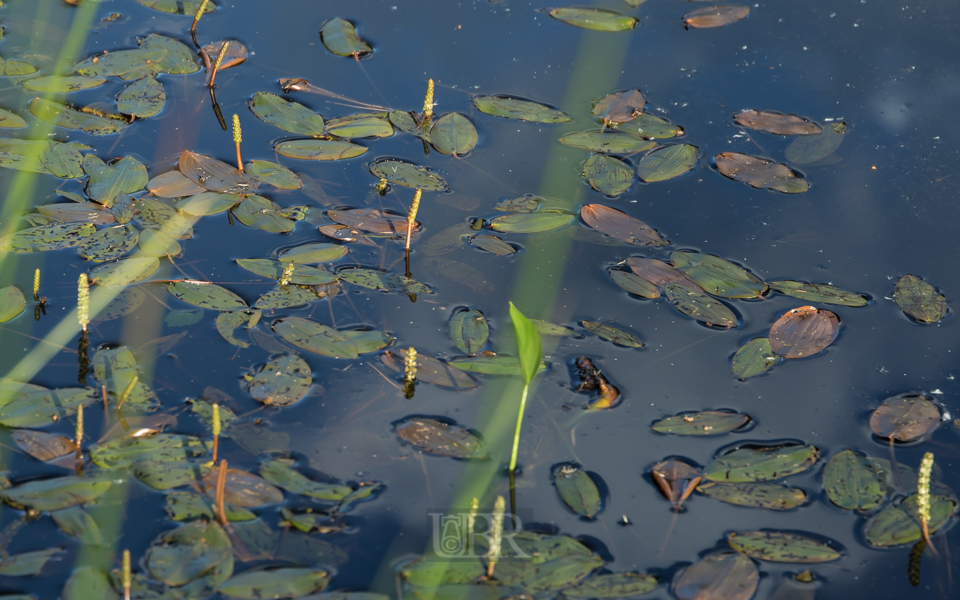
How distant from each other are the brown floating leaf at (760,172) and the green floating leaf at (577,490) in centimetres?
111

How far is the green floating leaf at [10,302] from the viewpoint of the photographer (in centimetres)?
180

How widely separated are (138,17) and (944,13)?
2929 millimetres

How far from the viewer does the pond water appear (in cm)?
149

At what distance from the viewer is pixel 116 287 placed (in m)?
1.88

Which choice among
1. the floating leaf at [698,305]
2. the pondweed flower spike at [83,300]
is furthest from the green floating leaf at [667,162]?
the pondweed flower spike at [83,300]

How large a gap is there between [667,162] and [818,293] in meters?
0.60

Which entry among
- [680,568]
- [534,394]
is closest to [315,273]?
[534,394]

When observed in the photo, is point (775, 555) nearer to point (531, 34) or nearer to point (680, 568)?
point (680, 568)

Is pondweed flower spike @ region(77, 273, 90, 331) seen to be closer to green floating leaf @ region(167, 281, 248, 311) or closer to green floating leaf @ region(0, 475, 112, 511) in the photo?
green floating leaf @ region(167, 281, 248, 311)

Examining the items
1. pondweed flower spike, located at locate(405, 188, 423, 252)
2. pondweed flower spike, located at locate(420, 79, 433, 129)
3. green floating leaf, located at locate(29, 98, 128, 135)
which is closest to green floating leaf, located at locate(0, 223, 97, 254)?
green floating leaf, located at locate(29, 98, 128, 135)

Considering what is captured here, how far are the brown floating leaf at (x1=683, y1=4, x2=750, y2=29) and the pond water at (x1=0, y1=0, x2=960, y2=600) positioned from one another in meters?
0.05

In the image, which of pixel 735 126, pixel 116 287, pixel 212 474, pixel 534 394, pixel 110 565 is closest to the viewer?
pixel 110 565

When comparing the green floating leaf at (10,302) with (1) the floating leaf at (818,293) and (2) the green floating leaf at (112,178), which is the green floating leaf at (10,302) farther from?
(1) the floating leaf at (818,293)

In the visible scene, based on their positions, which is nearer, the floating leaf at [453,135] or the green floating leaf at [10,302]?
the green floating leaf at [10,302]
